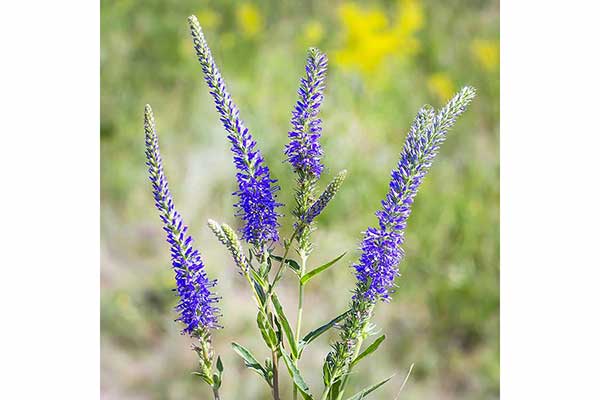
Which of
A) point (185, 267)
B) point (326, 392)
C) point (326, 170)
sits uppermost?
point (326, 170)

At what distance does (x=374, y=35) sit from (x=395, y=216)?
65.9 inches

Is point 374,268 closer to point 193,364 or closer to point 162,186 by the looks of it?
point 162,186

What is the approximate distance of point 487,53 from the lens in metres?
2.29

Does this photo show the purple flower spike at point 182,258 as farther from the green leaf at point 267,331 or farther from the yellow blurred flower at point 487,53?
the yellow blurred flower at point 487,53

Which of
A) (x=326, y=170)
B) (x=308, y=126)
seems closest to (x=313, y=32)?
(x=326, y=170)

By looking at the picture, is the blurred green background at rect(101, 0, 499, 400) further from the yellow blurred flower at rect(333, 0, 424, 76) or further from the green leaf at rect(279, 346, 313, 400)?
the green leaf at rect(279, 346, 313, 400)

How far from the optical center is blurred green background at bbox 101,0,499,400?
2.09 m

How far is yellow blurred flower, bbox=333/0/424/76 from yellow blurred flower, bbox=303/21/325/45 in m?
0.06

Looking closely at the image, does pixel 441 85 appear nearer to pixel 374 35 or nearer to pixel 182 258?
pixel 374 35

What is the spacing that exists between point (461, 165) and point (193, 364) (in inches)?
37.9
